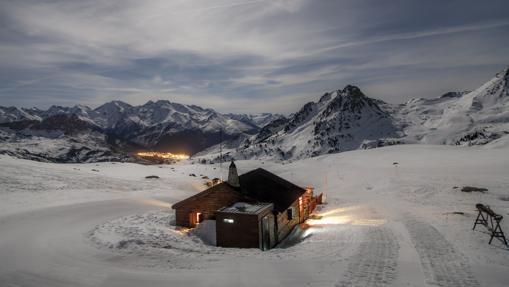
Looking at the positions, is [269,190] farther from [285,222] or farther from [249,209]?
[249,209]

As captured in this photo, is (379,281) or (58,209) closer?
(379,281)

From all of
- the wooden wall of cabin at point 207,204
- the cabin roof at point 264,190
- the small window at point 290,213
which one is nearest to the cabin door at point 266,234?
the cabin roof at point 264,190

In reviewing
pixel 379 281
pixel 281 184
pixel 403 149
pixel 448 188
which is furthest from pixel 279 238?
pixel 403 149

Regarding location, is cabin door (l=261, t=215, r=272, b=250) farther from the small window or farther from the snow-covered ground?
the small window

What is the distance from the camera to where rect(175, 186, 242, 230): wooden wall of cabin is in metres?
33.0

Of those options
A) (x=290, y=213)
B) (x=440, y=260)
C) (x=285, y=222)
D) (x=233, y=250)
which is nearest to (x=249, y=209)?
(x=233, y=250)

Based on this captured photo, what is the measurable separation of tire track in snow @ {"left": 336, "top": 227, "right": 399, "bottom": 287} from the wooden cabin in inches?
298

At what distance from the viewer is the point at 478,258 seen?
22188 mm

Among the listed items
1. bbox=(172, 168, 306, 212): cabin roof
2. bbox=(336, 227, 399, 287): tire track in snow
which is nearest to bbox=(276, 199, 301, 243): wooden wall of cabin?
bbox=(172, 168, 306, 212): cabin roof

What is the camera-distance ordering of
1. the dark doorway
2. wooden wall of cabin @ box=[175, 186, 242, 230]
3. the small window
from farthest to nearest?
→ the small window → wooden wall of cabin @ box=[175, 186, 242, 230] → the dark doorway

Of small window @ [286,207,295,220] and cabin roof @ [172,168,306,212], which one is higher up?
cabin roof @ [172,168,306,212]

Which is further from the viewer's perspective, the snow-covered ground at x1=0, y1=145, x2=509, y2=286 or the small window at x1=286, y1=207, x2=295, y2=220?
the small window at x1=286, y1=207, x2=295, y2=220

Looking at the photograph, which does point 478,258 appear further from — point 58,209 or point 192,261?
point 58,209

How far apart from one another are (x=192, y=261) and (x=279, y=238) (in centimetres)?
1223
